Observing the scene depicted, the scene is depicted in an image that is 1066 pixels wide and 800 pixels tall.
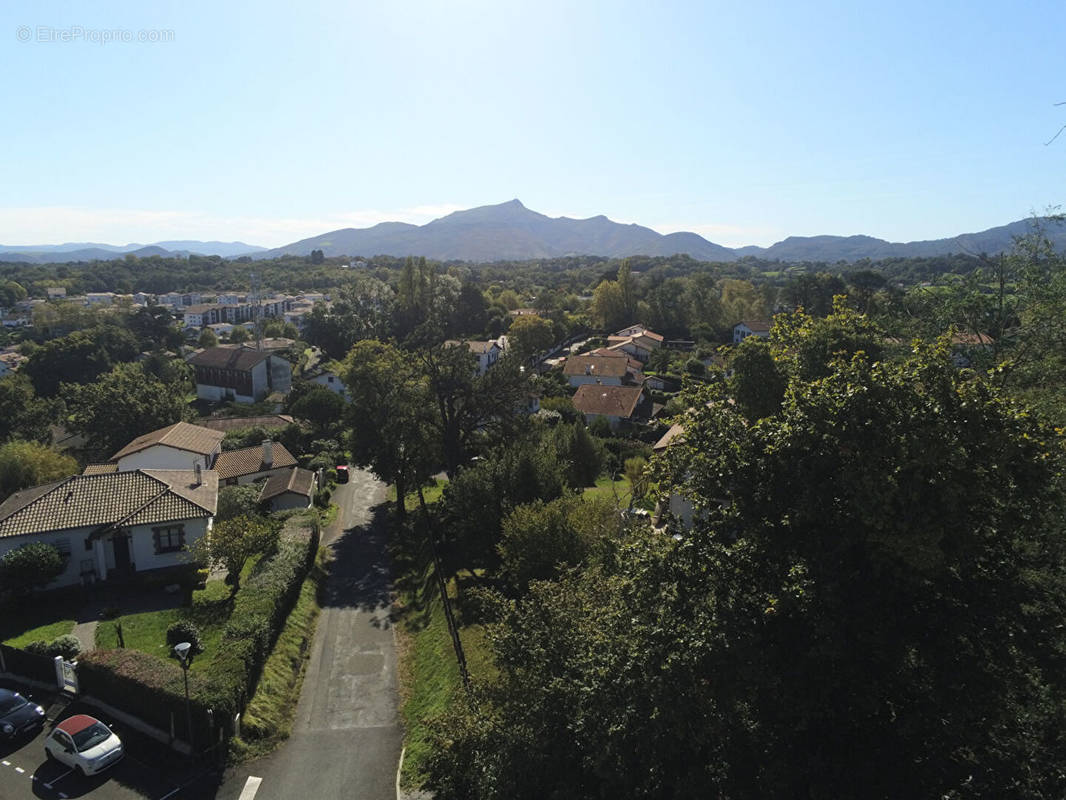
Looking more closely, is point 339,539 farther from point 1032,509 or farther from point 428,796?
point 1032,509

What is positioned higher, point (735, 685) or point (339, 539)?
point (735, 685)

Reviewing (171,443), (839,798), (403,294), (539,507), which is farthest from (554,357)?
(839,798)

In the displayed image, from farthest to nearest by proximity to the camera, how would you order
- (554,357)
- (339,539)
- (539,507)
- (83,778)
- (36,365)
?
(554,357), (36,365), (339,539), (539,507), (83,778)

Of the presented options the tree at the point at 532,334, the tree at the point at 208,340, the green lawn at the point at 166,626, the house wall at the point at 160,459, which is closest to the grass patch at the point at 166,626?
the green lawn at the point at 166,626

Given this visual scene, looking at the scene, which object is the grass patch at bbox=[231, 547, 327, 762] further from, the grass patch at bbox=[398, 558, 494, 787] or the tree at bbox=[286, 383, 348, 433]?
the tree at bbox=[286, 383, 348, 433]

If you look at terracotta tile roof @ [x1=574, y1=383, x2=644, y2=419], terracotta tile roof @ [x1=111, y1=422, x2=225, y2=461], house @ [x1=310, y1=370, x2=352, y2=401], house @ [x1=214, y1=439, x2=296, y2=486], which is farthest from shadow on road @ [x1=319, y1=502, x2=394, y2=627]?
house @ [x1=310, y1=370, x2=352, y2=401]

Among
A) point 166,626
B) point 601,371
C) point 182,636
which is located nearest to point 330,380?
point 601,371
